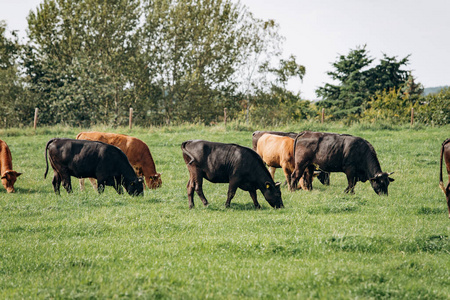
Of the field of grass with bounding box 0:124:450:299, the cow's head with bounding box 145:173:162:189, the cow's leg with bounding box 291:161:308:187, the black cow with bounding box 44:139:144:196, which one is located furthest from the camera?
the cow's head with bounding box 145:173:162:189

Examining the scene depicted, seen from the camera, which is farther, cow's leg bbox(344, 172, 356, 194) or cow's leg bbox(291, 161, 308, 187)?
cow's leg bbox(291, 161, 308, 187)

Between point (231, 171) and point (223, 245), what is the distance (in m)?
3.69

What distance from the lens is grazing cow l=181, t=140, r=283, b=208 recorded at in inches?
424

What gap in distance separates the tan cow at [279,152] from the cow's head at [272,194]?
113 inches

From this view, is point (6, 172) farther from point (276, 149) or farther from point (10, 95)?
point (10, 95)

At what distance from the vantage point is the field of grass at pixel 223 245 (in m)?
5.52

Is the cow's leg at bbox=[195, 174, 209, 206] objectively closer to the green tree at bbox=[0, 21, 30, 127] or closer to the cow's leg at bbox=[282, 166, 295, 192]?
the cow's leg at bbox=[282, 166, 295, 192]

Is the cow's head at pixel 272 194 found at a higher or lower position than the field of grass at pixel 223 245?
higher

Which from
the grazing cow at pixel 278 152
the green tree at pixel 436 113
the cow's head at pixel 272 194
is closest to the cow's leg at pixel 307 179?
the grazing cow at pixel 278 152

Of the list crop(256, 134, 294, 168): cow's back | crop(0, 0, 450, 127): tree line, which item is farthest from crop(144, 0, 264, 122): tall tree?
crop(256, 134, 294, 168): cow's back

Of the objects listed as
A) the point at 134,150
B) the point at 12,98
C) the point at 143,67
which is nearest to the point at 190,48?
the point at 143,67

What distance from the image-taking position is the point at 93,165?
1231cm

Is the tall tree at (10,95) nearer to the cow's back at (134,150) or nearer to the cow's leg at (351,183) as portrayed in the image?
the cow's back at (134,150)

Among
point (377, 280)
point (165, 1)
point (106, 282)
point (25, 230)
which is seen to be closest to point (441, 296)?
point (377, 280)
